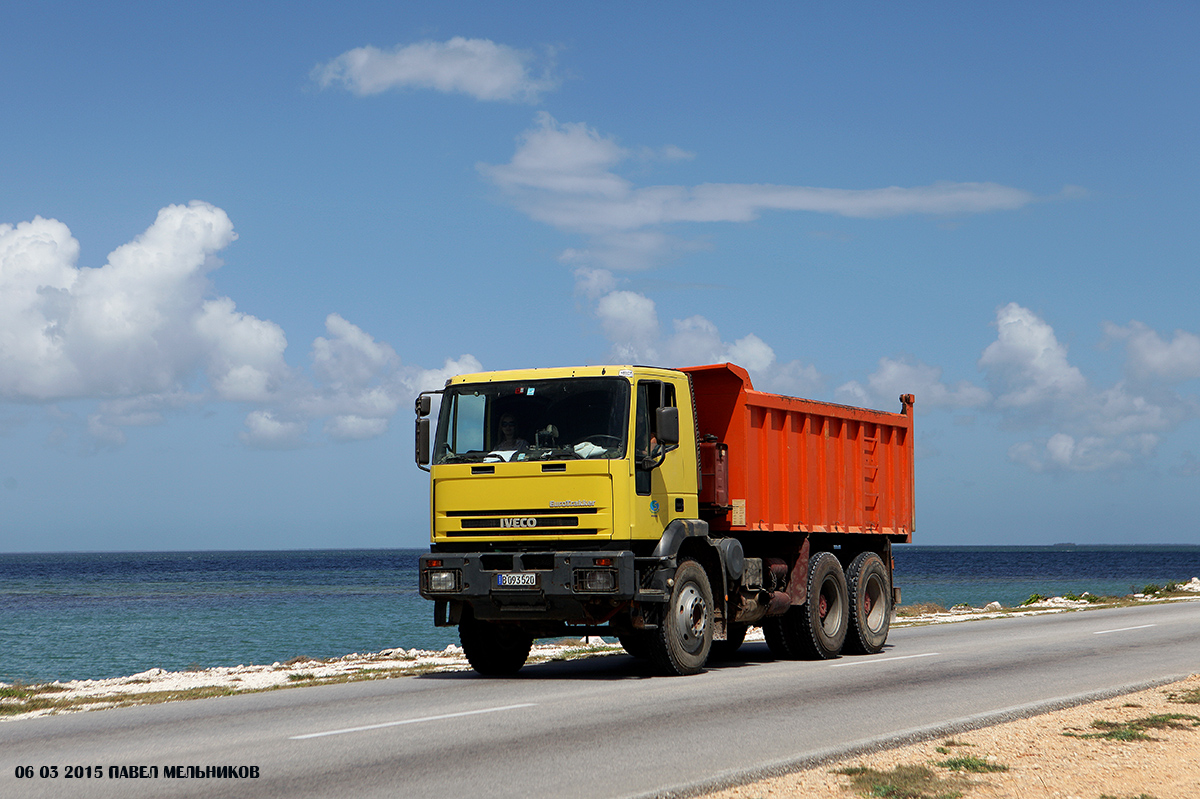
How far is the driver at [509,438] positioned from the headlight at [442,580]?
149cm

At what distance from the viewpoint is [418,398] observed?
1441cm

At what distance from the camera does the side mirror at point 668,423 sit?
1359 centimetres

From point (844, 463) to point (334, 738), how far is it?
10211mm

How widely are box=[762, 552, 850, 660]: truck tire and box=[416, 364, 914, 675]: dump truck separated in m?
0.51

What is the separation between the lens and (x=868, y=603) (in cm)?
1889

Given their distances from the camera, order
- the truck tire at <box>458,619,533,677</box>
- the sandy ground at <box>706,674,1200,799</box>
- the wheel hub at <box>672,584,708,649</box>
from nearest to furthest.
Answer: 1. the sandy ground at <box>706,674,1200,799</box>
2. the wheel hub at <box>672,584,708,649</box>
3. the truck tire at <box>458,619,533,677</box>

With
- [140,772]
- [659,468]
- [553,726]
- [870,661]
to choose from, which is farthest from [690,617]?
[140,772]

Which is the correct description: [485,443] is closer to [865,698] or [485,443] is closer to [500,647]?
[500,647]

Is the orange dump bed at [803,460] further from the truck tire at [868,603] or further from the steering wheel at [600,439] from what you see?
the steering wheel at [600,439]

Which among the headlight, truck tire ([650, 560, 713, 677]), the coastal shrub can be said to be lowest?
the coastal shrub

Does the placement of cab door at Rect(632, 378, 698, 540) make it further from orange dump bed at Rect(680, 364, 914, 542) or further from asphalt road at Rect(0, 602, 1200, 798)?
asphalt road at Rect(0, 602, 1200, 798)

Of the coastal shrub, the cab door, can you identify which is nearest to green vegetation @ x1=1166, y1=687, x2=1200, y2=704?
the coastal shrub

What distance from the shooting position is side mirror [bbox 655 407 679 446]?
13594 mm

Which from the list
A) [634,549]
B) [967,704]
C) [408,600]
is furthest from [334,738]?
[408,600]
